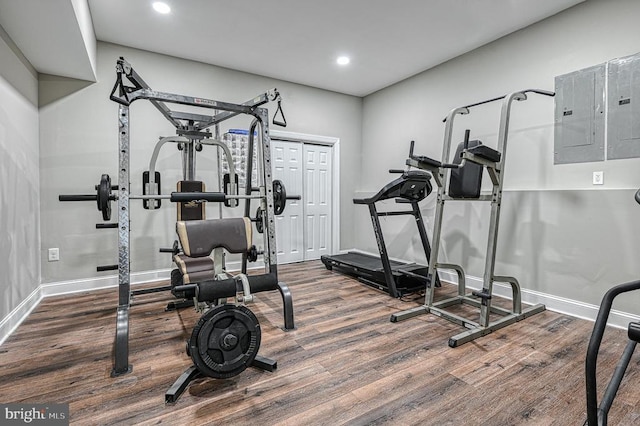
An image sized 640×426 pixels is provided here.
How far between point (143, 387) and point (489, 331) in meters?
2.34

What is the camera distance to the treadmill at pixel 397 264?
121 inches

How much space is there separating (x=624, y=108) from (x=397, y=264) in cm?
247

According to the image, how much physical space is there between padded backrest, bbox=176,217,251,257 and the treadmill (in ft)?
4.85

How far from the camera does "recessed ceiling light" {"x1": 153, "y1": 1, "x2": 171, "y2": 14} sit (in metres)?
2.72

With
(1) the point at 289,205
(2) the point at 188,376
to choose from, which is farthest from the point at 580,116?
(2) the point at 188,376

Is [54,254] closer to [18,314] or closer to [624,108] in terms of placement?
[18,314]

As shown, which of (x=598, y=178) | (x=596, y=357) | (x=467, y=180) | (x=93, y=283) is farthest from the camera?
(x=93, y=283)

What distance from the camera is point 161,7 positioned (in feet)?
9.08

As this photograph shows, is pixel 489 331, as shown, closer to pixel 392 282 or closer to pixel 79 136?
pixel 392 282

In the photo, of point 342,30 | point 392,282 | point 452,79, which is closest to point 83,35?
point 342,30

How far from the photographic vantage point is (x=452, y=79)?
3824 millimetres

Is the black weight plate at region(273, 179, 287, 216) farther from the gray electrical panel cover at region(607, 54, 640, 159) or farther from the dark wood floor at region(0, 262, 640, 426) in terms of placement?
the gray electrical panel cover at region(607, 54, 640, 159)

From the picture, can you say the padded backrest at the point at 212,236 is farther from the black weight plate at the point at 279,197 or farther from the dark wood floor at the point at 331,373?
the dark wood floor at the point at 331,373

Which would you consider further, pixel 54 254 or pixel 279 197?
pixel 54 254
